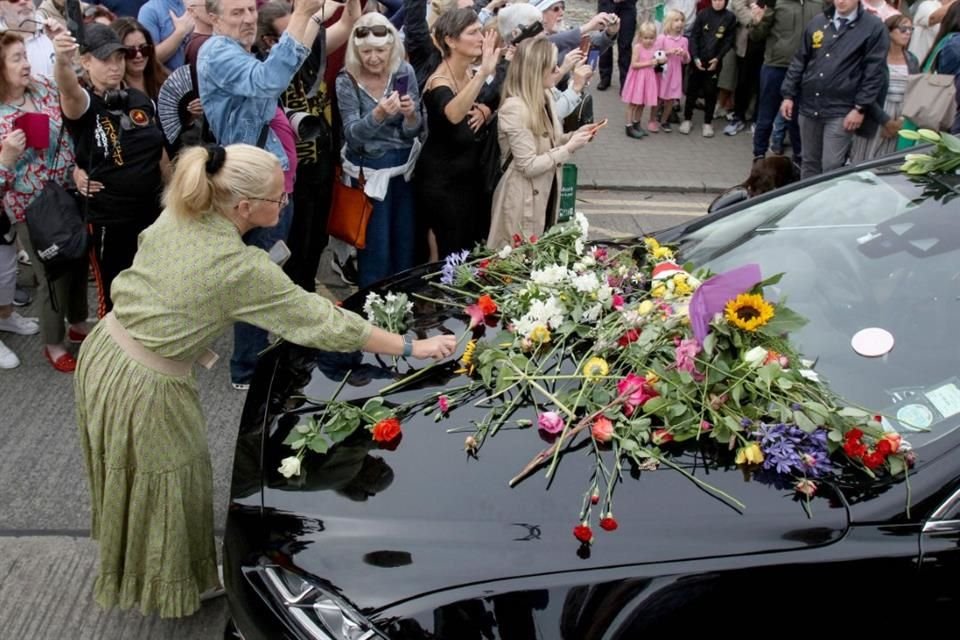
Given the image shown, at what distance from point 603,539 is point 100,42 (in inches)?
145

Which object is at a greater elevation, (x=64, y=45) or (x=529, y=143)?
(x=64, y=45)

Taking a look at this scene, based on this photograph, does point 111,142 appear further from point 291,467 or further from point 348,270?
point 291,467

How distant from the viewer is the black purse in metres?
4.41

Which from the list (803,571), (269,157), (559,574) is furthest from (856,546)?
(269,157)

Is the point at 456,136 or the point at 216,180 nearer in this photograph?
the point at 216,180

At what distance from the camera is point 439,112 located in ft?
16.3

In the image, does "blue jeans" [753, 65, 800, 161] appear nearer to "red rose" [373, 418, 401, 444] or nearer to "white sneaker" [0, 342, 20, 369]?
"white sneaker" [0, 342, 20, 369]

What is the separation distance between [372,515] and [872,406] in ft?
4.60

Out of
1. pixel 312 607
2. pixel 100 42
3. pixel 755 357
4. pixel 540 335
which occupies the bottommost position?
pixel 312 607

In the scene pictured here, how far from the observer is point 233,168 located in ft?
9.05

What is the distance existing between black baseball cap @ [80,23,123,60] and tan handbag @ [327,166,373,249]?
4.30ft

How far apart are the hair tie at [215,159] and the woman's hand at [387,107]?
1.93m

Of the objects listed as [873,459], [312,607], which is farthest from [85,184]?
[873,459]

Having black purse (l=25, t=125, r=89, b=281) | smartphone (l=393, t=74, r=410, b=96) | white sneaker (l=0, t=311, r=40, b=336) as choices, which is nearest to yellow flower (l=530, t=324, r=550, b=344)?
smartphone (l=393, t=74, r=410, b=96)
